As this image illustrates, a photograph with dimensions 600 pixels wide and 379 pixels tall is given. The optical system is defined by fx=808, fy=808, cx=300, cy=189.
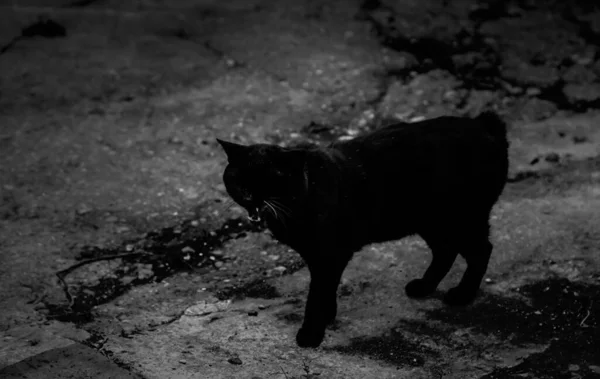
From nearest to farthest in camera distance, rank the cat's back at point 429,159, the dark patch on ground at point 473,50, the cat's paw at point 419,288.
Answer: the cat's back at point 429,159
the cat's paw at point 419,288
the dark patch on ground at point 473,50

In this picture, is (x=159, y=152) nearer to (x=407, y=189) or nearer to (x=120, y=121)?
(x=120, y=121)

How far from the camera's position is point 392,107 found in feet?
17.4

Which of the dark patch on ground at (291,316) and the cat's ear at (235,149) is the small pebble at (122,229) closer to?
the dark patch on ground at (291,316)

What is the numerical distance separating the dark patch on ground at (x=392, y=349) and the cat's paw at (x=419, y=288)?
29 cm

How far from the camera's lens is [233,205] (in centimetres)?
441

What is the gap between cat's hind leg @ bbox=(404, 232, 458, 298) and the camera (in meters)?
3.57

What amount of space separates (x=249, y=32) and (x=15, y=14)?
180 centimetres

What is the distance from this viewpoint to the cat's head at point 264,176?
9.82 ft

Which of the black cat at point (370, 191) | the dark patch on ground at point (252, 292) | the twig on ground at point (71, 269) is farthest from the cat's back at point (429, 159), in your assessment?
the twig on ground at point (71, 269)

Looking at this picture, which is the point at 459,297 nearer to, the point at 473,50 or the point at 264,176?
the point at 264,176

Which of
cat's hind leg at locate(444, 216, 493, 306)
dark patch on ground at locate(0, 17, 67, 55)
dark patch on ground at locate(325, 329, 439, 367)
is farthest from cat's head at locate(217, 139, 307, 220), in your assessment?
dark patch on ground at locate(0, 17, 67, 55)

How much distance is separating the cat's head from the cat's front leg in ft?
1.19

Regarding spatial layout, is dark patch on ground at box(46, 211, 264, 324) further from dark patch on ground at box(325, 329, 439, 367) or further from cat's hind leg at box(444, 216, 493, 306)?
cat's hind leg at box(444, 216, 493, 306)

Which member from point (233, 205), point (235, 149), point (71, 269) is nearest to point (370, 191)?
point (235, 149)
